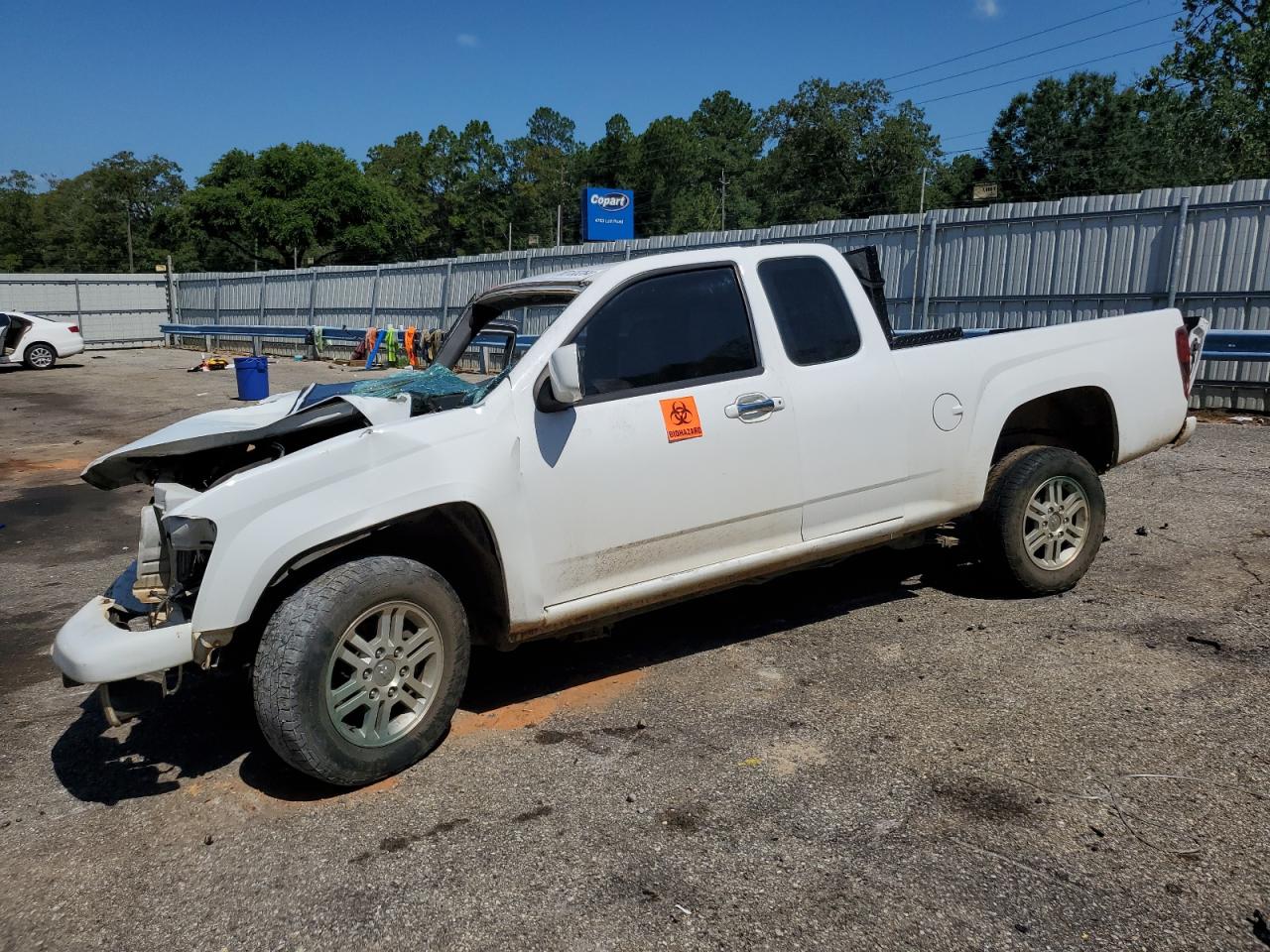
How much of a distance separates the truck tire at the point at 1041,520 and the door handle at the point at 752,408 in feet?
5.15

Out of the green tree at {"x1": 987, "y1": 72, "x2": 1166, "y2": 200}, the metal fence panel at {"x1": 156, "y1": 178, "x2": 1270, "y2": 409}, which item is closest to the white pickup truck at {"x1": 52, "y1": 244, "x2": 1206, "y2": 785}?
the metal fence panel at {"x1": 156, "y1": 178, "x2": 1270, "y2": 409}

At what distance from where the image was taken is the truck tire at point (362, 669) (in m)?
3.36

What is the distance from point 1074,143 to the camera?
219 ft

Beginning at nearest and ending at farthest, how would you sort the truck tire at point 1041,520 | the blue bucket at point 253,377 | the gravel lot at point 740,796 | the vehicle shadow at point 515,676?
the gravel lot at point 740,796 → the vehicle shadow at point 515,676 → the truck tire at point 1041,520 → the blue bucket at point 253,377

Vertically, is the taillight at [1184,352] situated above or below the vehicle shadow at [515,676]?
above

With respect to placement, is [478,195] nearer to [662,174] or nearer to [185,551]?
[662,174]

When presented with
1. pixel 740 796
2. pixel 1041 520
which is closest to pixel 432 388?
pixel 740 796

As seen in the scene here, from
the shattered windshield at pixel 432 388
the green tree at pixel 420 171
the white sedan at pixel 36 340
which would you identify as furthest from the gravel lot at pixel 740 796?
the green tree at pixel 420 171

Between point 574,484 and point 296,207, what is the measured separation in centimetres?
6179

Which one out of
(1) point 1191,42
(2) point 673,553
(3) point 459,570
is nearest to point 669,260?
(2) point 673,553

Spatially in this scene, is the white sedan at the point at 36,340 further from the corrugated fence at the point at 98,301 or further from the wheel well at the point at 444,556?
the wheel well at the point at 444,556

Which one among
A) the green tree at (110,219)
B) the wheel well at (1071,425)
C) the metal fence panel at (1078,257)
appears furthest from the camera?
the green tree at (110,219)

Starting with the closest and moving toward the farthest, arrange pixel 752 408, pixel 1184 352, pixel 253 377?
pixel 752 408
pixel 1184 352
pixel 253 377

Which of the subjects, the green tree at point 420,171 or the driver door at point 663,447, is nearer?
the driver door at point 663,447
